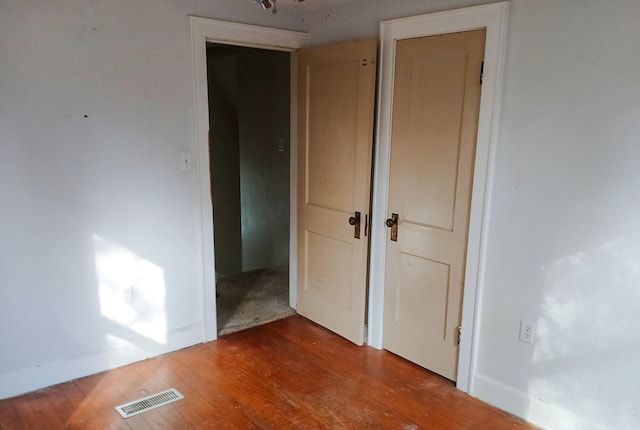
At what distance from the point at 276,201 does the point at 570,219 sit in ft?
10.7

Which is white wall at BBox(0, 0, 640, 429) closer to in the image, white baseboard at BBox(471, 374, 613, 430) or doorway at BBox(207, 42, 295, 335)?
white baseboard at BBox(471, 374, 613, 430)

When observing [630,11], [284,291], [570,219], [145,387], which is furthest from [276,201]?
[630,11]

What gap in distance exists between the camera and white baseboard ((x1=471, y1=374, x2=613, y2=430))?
2197 millimetres

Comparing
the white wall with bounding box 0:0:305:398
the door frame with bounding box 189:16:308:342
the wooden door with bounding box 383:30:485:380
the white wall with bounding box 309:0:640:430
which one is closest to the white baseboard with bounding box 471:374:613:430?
the white wall with bounding box 309:0:640:430

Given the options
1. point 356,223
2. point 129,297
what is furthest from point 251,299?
point 356,223

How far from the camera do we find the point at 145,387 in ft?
8.54

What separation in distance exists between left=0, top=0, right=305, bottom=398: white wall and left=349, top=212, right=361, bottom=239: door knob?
40.3 inches

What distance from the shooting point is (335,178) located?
3102mm

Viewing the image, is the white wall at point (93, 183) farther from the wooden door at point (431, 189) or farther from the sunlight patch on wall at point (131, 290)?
the wooden door at point (431, 189)

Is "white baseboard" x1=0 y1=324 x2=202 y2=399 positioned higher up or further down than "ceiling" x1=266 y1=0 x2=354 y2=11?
further down

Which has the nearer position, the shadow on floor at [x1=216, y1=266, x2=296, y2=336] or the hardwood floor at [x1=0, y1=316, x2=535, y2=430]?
the hardwood floor at [x1=0, y1=316, x2=535, y2=430]

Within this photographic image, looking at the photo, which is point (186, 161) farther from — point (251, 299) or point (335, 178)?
point (251, 299)

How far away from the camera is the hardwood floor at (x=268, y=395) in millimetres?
2299

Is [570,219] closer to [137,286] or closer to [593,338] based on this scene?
[593,338]
